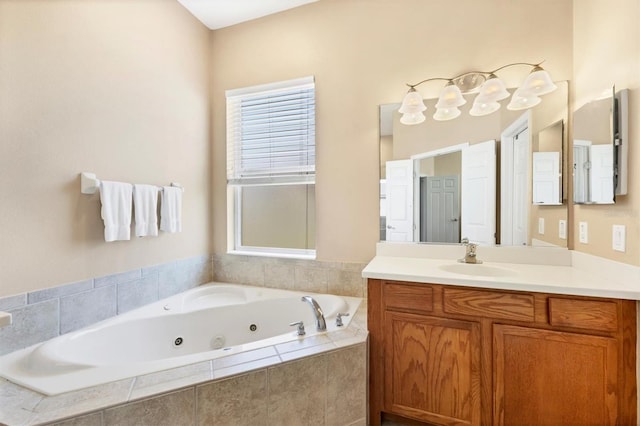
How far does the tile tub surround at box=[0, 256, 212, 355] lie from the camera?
1345mm

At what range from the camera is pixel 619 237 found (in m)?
1.34

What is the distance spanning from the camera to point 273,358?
4.20ft

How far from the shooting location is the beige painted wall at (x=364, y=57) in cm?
182

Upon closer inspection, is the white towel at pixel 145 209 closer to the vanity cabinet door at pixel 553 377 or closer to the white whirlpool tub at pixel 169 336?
the white whirlpool tub at pixel 169 336

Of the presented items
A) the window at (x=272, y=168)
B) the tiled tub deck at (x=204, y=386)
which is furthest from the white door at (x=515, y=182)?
the window at (x=272, y=168)

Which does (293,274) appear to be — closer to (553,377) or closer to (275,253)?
(275,253)

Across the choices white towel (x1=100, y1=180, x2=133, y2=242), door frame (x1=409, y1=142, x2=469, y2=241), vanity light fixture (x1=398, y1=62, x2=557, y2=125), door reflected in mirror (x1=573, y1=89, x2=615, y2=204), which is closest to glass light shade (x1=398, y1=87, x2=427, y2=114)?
vanity light fixture (x1=398, y1=62, x2=557, y2=125)

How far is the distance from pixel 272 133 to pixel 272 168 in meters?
0.30

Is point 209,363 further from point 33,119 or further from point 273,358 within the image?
point 33,119

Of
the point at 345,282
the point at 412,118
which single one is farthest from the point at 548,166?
the point at 345,282

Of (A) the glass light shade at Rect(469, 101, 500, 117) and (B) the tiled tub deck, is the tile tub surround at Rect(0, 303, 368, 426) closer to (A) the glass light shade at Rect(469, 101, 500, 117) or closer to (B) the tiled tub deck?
(B) the tiled tub deck

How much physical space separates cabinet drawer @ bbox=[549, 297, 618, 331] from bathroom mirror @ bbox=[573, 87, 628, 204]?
1.72 feet

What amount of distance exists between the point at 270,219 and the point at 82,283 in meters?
1.37

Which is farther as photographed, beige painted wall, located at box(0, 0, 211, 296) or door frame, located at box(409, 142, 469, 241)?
door frame, located at box(409, 142, 469, 241)
